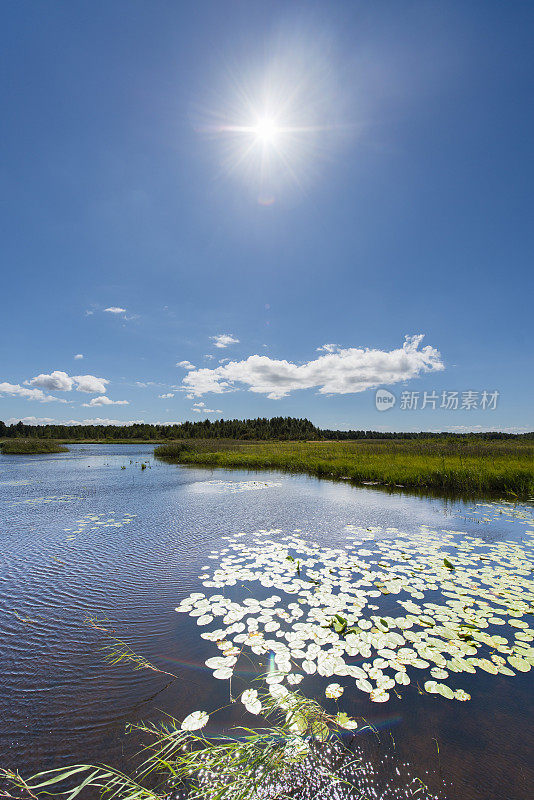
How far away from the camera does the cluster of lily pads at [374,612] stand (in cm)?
385

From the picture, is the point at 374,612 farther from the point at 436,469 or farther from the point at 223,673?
the point at 436,469

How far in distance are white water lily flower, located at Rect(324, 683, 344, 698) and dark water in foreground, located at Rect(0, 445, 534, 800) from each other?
18cm

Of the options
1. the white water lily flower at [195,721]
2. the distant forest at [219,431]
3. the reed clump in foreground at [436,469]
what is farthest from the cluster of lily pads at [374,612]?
the distant forest at [219,431]

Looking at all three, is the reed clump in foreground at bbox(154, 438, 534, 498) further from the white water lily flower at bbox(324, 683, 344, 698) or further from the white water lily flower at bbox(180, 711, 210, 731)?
the white water lily flower at bbox(180, 711, 210, 731)

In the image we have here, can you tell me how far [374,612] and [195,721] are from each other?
322 centimetres

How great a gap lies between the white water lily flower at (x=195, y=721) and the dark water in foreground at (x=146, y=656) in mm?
177

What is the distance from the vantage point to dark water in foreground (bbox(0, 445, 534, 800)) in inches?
111

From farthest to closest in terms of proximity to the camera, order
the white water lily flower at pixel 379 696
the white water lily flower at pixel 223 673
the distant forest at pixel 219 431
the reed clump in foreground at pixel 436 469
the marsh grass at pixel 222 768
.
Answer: the distant forest at pixel 219 431 < the reed clump in foreground at pixel 436 469 < the white water lily flower at pixel 223 673 < the white water lily flower at pixel 379 696 < the marsh grass at pixel 222 768

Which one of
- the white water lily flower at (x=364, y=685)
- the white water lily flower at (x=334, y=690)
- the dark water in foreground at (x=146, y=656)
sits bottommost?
the dark water in foreground at (x=146, y=656)

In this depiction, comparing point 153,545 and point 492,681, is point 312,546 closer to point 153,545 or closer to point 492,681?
point 153,545

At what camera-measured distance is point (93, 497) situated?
49.8 ft

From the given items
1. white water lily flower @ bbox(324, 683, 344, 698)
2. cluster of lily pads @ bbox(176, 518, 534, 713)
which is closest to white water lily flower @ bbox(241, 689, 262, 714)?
A: cluster of lily pads @ bbox(176, 518, 534, 713)

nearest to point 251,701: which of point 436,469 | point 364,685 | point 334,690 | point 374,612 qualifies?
point 334,690

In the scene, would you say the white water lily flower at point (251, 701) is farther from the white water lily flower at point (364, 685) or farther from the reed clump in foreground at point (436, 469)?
the reed clump in foreground at point (436, 469)
